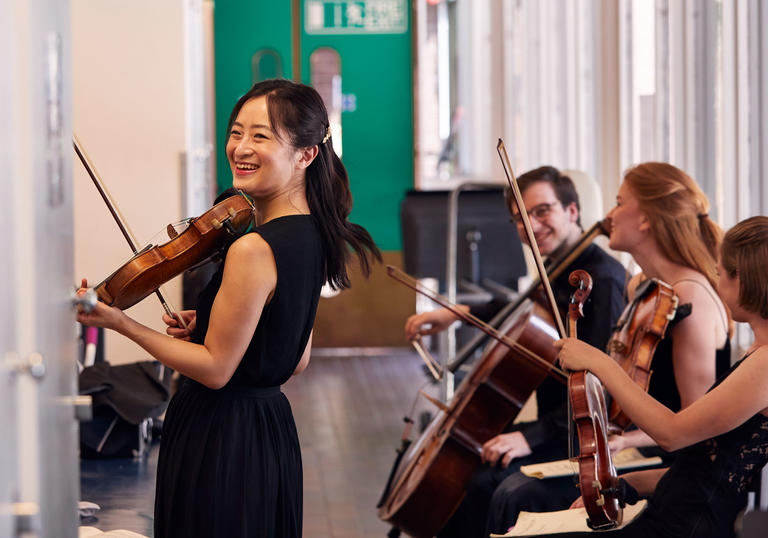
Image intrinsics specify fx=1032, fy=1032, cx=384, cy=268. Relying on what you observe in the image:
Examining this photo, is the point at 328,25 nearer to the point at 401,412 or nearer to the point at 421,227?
the point at 421,227

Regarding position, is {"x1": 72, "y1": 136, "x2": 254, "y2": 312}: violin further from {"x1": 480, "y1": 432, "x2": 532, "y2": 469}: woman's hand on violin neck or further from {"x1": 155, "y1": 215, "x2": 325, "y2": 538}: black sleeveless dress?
{"x1": 480, "y1": 432, "x2": 532, "y2": 469}: woman's hand on violin neck

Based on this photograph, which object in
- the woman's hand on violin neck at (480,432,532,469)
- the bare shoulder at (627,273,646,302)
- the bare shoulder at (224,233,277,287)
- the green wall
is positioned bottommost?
the woman's hand on violin neck at (480,432,532,469)

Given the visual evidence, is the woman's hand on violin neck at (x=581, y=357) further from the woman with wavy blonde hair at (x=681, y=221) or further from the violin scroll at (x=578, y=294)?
the woman with wavy blonde hair at (x=681, y=221)

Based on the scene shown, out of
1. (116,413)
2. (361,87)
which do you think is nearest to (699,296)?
(116,413)

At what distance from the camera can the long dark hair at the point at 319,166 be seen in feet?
6.20

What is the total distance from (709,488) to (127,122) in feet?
11.2

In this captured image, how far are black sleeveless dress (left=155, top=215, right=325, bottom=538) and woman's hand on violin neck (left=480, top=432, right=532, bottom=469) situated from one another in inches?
41.3

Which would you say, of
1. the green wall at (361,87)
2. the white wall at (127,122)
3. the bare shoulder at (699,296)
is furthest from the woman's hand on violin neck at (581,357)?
the green wall at (361,87)

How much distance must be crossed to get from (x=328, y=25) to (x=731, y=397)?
21.0 feet

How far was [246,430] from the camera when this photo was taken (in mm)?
1833

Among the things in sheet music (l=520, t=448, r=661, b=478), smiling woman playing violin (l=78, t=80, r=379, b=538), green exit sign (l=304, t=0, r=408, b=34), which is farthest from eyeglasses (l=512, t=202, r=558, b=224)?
green exit sign (l=304, t=0, r=408, b=34)

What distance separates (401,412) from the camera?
225 inches

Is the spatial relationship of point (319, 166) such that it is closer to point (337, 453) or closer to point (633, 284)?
point (633, 284)

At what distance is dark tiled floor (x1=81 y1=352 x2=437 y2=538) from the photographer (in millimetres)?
2752
